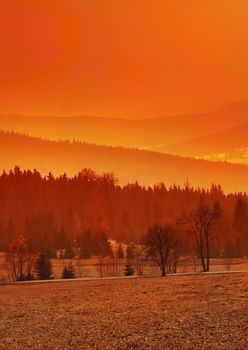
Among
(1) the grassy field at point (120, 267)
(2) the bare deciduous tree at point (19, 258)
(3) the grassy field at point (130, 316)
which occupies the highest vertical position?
(2) the bare deciduous tree at point (19, 258)

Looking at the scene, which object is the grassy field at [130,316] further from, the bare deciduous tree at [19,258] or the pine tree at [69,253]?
the pine tree at [69,253]

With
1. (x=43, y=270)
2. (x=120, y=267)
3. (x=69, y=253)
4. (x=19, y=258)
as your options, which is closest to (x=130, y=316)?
(x=43, y=270)

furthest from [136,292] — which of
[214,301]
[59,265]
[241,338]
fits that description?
[59,265]

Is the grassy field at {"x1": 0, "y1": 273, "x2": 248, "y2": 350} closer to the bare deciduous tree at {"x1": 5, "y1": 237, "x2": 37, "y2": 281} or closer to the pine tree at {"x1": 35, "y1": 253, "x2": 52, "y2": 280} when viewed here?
the pine tree at {"x1": 35, "y1": 253, "x2": 52, "y2": 280}

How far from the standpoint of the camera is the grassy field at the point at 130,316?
31.4 m

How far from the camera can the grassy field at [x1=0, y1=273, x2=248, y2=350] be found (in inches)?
1238

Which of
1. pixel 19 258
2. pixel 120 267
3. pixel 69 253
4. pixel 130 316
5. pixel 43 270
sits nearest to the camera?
pixel 130 316

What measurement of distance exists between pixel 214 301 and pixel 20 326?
14.6 meters

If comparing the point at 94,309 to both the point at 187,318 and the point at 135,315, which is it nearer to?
the point at 135,315

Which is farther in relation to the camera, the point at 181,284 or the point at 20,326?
the point at 181,284

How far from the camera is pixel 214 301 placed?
43281mm

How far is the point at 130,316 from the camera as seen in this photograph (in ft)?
128

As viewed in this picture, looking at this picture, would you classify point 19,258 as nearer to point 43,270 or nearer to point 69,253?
point 43,270

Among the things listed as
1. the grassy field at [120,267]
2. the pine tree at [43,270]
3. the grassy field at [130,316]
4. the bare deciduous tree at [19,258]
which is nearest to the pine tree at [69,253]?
the grassy field at [120,267]
